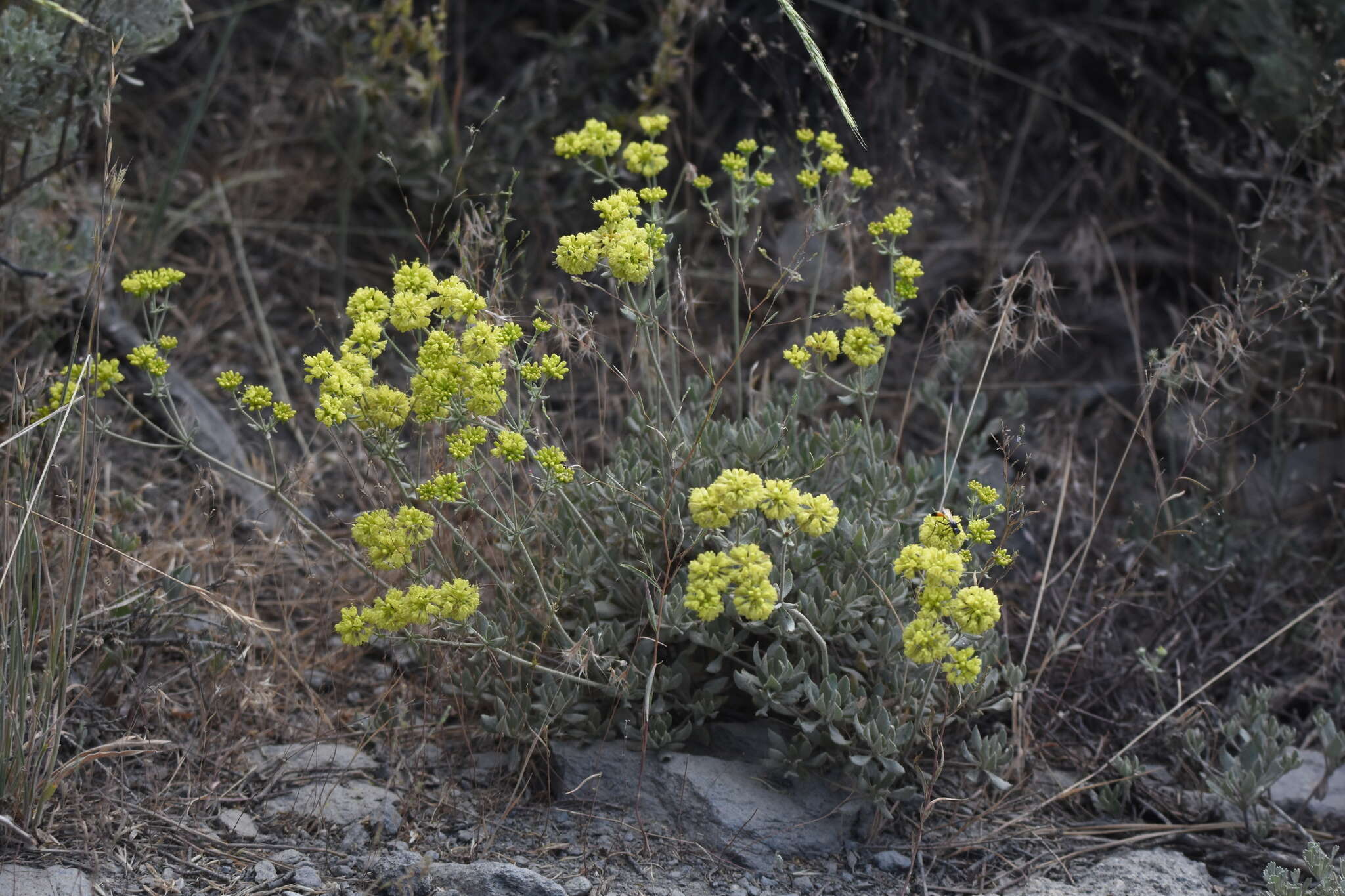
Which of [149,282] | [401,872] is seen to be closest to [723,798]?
[401,872]

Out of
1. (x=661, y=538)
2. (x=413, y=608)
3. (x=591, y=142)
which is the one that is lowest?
(x=661, y=538)

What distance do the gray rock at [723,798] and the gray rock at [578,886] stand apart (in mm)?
239

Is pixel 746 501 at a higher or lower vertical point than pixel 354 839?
higher

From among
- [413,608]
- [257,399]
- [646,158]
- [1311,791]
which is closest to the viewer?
[413,608]

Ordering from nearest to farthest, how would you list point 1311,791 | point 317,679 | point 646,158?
point 646,158 < point 1311,791 < point 317,679

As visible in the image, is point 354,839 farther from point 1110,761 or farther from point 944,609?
point 1110,761

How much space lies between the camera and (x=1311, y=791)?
314 cm

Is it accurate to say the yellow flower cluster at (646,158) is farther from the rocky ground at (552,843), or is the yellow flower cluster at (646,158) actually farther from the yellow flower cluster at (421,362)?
the rocky ground at (552,843)

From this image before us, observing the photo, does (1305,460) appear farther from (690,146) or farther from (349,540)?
(349,540)

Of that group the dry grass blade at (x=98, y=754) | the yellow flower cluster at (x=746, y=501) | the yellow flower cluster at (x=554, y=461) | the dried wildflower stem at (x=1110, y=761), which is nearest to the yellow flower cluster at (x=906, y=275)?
the yellow flower cluster at (x=746, y=501)

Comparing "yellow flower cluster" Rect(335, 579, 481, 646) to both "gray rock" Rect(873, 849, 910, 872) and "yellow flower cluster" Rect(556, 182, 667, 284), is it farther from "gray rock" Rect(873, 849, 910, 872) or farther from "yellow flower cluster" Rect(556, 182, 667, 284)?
"gray rock" Rect(873, 849, 910, 872)

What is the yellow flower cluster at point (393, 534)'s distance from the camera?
7.99 feet

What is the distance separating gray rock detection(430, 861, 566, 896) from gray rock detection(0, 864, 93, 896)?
64 centimetres

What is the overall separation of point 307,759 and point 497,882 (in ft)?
2.40
